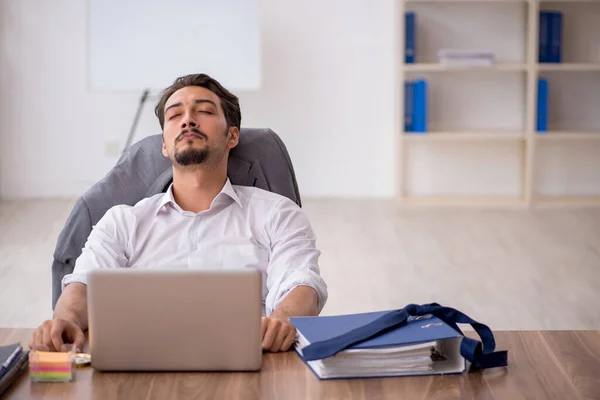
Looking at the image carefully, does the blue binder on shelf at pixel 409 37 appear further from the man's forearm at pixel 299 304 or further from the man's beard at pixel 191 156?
the man's forearm at pixel 299 304

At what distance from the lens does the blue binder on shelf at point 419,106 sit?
18.7 ft

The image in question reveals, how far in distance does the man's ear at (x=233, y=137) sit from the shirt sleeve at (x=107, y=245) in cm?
31

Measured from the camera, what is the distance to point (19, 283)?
405 cm

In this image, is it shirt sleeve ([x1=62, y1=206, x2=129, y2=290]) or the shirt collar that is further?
the shirt collar

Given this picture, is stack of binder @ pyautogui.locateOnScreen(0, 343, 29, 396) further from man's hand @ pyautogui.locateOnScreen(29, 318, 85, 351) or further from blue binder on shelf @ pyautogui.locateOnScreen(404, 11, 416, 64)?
blue binder on shelf @ pyautogui.locateOnScreen(404, 11, 416, 64)

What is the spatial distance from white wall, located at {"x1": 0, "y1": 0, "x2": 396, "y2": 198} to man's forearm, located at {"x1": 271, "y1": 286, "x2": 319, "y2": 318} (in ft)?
13.6

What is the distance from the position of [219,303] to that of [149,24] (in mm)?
4752

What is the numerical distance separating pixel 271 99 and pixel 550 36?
1793 millimetres

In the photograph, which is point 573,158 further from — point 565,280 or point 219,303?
point 219,303

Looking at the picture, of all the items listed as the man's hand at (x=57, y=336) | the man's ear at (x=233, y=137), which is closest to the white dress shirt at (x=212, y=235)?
the man's ear at (x=233, y=137)

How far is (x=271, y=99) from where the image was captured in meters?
6.01

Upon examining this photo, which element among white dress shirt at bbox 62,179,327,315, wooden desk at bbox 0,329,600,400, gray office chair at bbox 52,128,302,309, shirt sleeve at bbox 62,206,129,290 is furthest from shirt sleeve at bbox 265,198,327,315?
wooden desk at bbox 0,329,600,400

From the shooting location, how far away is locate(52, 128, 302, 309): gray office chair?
2.33m

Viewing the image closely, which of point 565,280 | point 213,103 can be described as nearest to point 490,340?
point 213,103
